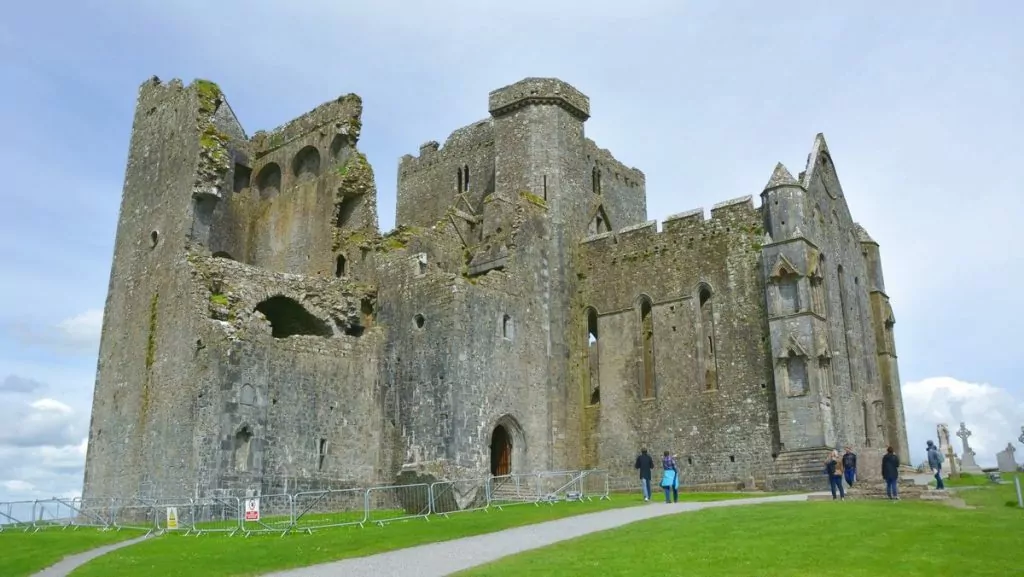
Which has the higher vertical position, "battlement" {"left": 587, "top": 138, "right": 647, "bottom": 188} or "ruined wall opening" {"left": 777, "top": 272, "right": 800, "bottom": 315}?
"battlement" {"left": 587, "top": 138, "right": 647, "bottom": 188}

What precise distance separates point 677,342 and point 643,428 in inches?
120

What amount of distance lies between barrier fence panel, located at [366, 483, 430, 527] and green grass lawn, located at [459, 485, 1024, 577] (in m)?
6.10

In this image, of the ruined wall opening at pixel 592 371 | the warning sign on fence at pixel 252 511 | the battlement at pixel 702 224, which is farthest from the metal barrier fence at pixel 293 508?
the battlement at pixel 702 224

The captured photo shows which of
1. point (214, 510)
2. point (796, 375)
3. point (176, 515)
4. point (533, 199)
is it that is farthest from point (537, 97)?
point (176, 515)

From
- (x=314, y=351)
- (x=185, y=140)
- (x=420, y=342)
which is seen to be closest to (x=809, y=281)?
(x=420, y=342)

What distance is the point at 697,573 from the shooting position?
12.3 m

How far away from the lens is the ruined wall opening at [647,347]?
30.5 meters

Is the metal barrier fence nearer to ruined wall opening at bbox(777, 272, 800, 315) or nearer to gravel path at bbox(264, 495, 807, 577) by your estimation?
gravel path at bbox(264, 495, 807, 577)

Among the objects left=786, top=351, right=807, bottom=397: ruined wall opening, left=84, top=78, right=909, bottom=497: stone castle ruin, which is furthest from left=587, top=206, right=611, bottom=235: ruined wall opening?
left=786, top=351, right=807, bottom=397: ruined wall opening

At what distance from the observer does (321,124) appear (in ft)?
112

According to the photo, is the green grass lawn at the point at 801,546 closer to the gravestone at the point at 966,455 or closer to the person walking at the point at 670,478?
the person walking at the point at 670,478

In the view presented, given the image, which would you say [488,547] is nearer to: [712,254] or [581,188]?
[712,254]

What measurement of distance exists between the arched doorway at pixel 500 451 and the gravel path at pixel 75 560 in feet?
38.1

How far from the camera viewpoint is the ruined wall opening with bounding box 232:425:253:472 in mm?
24547
